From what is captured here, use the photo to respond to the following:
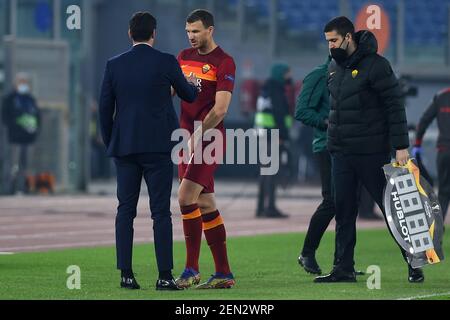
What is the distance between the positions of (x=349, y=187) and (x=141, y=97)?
6.64ft

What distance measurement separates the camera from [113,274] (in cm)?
1313

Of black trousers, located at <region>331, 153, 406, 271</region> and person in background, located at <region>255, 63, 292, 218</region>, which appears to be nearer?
black trousers, located at <region>331, 153, 406, 271</region>

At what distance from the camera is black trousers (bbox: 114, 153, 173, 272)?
11539 millimetres

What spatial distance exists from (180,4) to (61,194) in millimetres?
8214

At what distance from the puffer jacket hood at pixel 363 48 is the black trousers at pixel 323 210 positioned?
4.66 feet

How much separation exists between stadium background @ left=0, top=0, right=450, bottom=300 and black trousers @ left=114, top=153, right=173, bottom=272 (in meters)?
9.16

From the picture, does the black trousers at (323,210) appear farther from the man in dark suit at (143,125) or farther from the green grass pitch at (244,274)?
the man in dark suit at (143,125)

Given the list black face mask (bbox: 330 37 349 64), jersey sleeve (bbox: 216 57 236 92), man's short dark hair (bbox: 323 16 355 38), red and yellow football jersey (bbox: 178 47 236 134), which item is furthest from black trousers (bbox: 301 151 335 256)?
jersey sleeve (bbox: 216 57 236 92)

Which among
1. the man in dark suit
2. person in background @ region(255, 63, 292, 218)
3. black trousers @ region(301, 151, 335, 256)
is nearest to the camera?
the man in dark suit

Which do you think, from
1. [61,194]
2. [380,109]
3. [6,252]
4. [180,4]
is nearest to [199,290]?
[380,109]

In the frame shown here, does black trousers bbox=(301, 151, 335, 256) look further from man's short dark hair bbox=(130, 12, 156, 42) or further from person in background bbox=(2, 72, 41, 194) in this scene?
person in background bbox=(2, 72, 41, 194)

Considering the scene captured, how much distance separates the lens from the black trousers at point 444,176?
17.3 metres

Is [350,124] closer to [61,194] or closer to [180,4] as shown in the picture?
[61,194]

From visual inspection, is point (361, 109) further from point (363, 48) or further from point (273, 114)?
point (273, 114)
